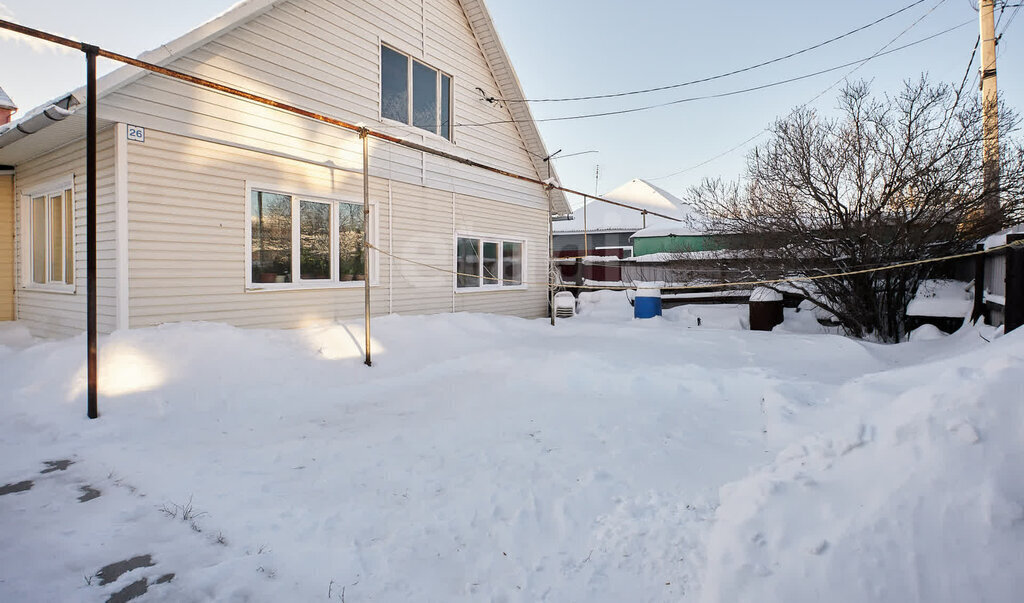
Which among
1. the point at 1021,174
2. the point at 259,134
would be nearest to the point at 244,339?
the point at 259,134

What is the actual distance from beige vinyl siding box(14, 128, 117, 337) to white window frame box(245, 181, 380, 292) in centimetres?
155

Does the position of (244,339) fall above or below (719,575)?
above

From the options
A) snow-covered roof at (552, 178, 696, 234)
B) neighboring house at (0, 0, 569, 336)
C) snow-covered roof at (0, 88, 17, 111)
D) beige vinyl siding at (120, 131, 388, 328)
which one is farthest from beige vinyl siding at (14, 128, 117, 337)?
snow-covered roof at (552, 178, 696, 234)

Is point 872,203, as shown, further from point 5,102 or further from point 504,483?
point 5,102

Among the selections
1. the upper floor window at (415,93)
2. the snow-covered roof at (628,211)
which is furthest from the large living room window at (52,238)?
the snow-covered roof at (628,211)

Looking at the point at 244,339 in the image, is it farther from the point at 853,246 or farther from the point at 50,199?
the point at 853,246

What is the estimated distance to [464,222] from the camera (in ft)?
37.5

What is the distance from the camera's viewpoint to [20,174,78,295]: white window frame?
7.14m

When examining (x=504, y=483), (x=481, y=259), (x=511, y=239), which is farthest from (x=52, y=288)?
(x=511, y=239)

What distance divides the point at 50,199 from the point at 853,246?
12866 mm

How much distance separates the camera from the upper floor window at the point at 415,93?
9766mm

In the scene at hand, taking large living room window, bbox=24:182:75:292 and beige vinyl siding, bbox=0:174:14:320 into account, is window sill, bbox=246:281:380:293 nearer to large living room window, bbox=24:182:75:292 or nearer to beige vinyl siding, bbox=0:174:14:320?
large living room window, bbox=24:182:75:292

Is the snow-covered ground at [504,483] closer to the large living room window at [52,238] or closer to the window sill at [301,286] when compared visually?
the window sill at [301,286]

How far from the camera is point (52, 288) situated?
760 cm
